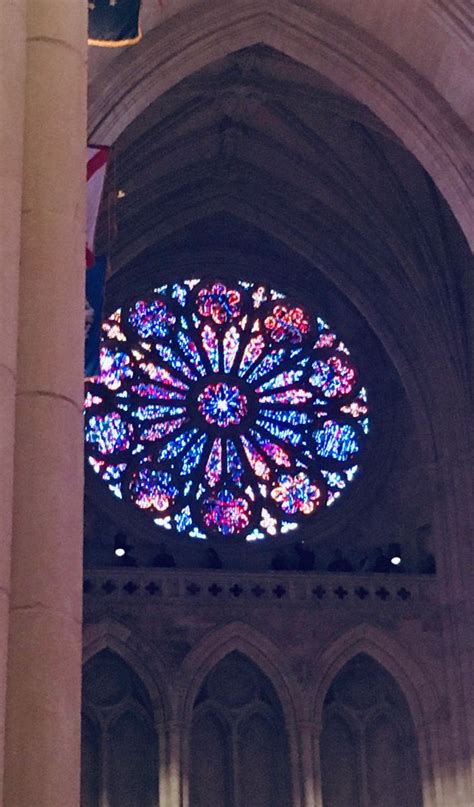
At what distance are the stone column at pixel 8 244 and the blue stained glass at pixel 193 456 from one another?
41.2 ft

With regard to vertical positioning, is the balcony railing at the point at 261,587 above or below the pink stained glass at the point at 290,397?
below

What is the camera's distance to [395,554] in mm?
17156

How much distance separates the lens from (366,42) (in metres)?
12.9

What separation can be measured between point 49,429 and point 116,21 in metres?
3.25

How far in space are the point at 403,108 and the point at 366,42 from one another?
65 cm

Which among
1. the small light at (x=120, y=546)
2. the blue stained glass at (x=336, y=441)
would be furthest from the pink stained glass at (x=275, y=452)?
the small light at (x=120, y=546)

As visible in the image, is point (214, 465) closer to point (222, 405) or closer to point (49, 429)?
point (222, 405)

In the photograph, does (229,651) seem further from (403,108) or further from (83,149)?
(83,149)

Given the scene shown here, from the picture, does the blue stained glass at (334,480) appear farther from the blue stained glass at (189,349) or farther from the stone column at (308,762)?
the stone column at (308,762)

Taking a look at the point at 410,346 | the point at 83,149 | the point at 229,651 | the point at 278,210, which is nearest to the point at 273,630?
the point at 229,651

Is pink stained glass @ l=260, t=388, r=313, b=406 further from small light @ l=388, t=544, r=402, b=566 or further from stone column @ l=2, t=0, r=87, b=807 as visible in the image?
stone column @ l=2, t=0, r=87, b=807

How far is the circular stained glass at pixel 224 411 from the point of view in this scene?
58.4 ft

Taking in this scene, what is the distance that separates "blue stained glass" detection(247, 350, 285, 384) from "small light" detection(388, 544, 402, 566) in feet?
9.52

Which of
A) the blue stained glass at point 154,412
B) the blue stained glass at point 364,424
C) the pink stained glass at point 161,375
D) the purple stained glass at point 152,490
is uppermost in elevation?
the pink stained glass at point 161,375
